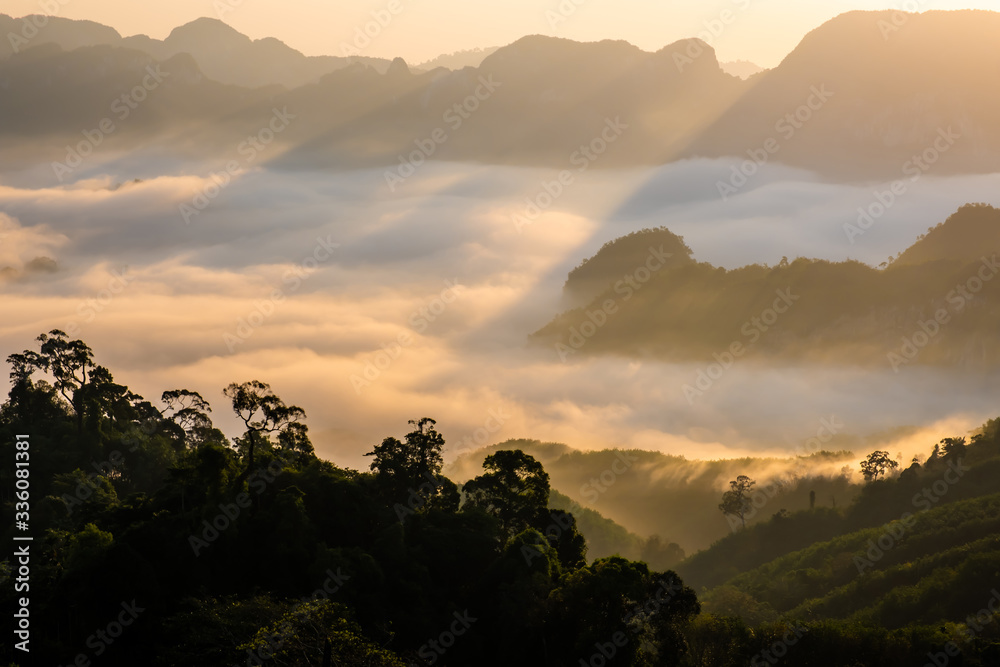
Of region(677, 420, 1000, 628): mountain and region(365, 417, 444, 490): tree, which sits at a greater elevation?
region(365, 417, 444, 490): tree

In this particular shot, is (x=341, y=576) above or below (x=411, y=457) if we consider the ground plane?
below

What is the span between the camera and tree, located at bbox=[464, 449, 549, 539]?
62.1 m

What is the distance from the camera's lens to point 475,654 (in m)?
51.9

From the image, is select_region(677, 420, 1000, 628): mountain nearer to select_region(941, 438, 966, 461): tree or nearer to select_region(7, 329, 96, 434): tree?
select_region(941, 438, 966, 461): tree

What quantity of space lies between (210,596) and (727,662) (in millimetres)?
28830

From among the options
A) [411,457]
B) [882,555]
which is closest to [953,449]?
[882,555]

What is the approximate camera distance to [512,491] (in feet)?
206

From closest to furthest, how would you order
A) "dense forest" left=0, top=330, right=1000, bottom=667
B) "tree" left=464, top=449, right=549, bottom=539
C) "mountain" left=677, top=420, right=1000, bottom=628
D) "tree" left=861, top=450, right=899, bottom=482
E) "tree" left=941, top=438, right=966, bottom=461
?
"dense forest" left=0, top=330, right=1000, bottom=667
"tree" left=464, top=449, right=549, bottom=539
"mountain" left=677, top=420, right=1000, bottom=628
"tree" left=941, top=438, right=966, bottom=461
"tree" left=861, top=450, right=899, bottom=482

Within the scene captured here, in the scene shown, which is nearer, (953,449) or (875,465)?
(953,449)

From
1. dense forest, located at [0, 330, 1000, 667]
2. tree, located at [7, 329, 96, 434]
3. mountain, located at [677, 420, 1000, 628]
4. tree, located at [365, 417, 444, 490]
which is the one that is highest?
tree, located at [7, 329, 96, 434]

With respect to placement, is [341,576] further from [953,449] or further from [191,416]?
[953,449]

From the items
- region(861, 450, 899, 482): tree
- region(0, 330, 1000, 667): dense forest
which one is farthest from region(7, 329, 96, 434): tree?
region(861, 450, 899, 482): tree

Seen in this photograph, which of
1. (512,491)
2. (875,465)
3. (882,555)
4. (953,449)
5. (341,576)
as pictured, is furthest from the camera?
(875,465)

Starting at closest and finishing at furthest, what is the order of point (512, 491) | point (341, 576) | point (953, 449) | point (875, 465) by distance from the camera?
1. point (341, 576)
2. point (512, 491)
3. point (953, 449)
4. point (875, 465)
